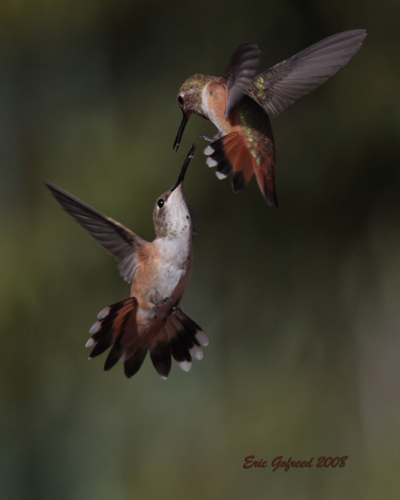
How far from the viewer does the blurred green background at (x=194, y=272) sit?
205cm

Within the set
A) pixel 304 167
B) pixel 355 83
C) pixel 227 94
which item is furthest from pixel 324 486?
pixel 227 94

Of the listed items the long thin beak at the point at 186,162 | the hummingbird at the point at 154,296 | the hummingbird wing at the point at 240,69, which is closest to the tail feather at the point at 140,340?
the hummingbird at the point at 154,296

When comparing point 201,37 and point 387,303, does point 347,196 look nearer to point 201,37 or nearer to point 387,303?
point 387,303

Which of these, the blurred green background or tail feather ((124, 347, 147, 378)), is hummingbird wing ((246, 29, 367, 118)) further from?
the blurred green background

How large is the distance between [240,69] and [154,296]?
0.29m

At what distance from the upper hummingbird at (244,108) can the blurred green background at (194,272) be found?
59.3 inches

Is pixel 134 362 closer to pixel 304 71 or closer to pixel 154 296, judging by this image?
pixel 154 296

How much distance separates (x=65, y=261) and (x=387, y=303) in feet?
4.49

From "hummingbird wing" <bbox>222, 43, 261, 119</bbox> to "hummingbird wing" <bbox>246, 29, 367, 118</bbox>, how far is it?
0.40 ft

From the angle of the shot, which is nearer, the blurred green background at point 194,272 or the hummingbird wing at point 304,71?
the hummingbird wing at point 304,71

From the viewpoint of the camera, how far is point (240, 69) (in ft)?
1.30

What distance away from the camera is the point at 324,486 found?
205 centimetres

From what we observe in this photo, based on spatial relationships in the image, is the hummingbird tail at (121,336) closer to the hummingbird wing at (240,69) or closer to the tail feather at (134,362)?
the tail feather at (134,362)

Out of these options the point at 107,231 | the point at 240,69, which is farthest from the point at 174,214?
the point at 240,69
